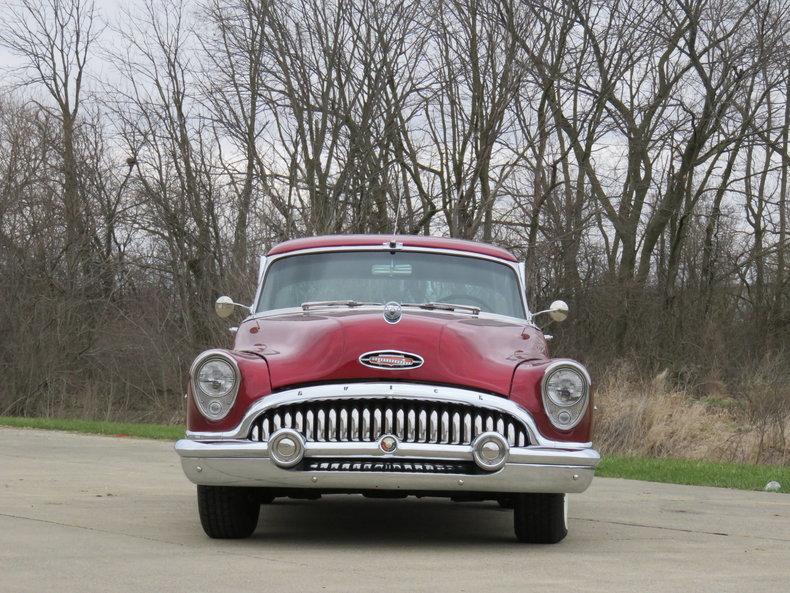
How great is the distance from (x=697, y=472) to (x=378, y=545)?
23.0 ft

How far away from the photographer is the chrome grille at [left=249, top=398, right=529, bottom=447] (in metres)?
6.67

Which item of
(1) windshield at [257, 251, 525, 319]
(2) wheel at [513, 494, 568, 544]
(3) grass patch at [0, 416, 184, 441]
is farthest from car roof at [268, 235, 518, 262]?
(3) grass patch at [0, 416, 184, 441]

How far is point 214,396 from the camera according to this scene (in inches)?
272

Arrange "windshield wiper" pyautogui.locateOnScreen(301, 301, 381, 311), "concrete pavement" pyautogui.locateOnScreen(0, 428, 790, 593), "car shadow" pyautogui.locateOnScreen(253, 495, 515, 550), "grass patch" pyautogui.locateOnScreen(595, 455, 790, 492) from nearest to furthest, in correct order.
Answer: "concrete pavement" pyautogui.locateOnScreen(0, 428, 790, 593), "car shadow" pyautogui.locateOnScreen(253, 495, 515, 550), "windshield wiper" pyautogui.locateOnScreen(301, 301, 381, 311), "grass patch" pyautogui.locateOnScreen(595, 455, 790, 492)

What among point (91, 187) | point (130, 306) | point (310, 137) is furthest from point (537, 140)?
point (91, 187)

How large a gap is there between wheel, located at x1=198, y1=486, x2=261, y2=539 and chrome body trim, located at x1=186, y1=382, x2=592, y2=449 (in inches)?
17.6

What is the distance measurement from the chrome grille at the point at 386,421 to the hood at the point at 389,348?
0.13 metres

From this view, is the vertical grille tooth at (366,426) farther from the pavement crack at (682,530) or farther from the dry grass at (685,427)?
the dry grass at (685,427)

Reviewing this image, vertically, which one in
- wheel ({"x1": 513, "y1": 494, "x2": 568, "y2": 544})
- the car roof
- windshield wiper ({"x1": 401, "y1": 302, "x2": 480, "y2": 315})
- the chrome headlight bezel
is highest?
the car roof

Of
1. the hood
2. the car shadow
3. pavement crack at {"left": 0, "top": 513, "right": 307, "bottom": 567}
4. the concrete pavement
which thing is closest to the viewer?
the concrete pavement

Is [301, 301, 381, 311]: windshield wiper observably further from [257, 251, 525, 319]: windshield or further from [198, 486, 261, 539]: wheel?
[198, 486, 261, 539]: wheel

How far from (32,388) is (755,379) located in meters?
18.6

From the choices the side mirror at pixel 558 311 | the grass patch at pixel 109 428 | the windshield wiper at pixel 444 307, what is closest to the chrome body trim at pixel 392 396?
the windshield wiper at pixel 444 307

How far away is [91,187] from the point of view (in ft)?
123
